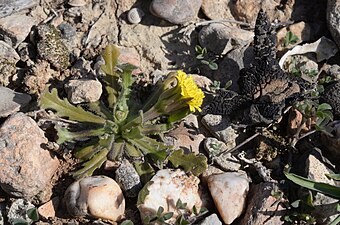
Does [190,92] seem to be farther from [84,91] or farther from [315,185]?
[315,185]

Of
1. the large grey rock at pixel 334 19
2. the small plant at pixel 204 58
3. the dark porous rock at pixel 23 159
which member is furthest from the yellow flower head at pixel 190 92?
the large grey rock at pixel 334 19

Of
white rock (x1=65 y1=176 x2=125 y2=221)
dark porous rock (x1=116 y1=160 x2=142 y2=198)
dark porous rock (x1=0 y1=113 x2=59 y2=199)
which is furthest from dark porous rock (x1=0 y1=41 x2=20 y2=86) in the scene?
dark porous rock (x1=116 y1=160 x2=142 y2=198)

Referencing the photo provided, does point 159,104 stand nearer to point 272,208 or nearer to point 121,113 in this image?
point 121,113

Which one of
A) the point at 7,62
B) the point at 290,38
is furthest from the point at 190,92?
the point at 7,62

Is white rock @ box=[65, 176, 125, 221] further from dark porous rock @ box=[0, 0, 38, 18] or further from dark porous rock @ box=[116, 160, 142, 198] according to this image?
dark porous rock @ box=[0, 0, 38, 18]

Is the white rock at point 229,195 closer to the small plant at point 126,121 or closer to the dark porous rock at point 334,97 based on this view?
the small plant at point 126,121

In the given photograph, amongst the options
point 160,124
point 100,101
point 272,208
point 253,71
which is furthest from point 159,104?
point 272,208
